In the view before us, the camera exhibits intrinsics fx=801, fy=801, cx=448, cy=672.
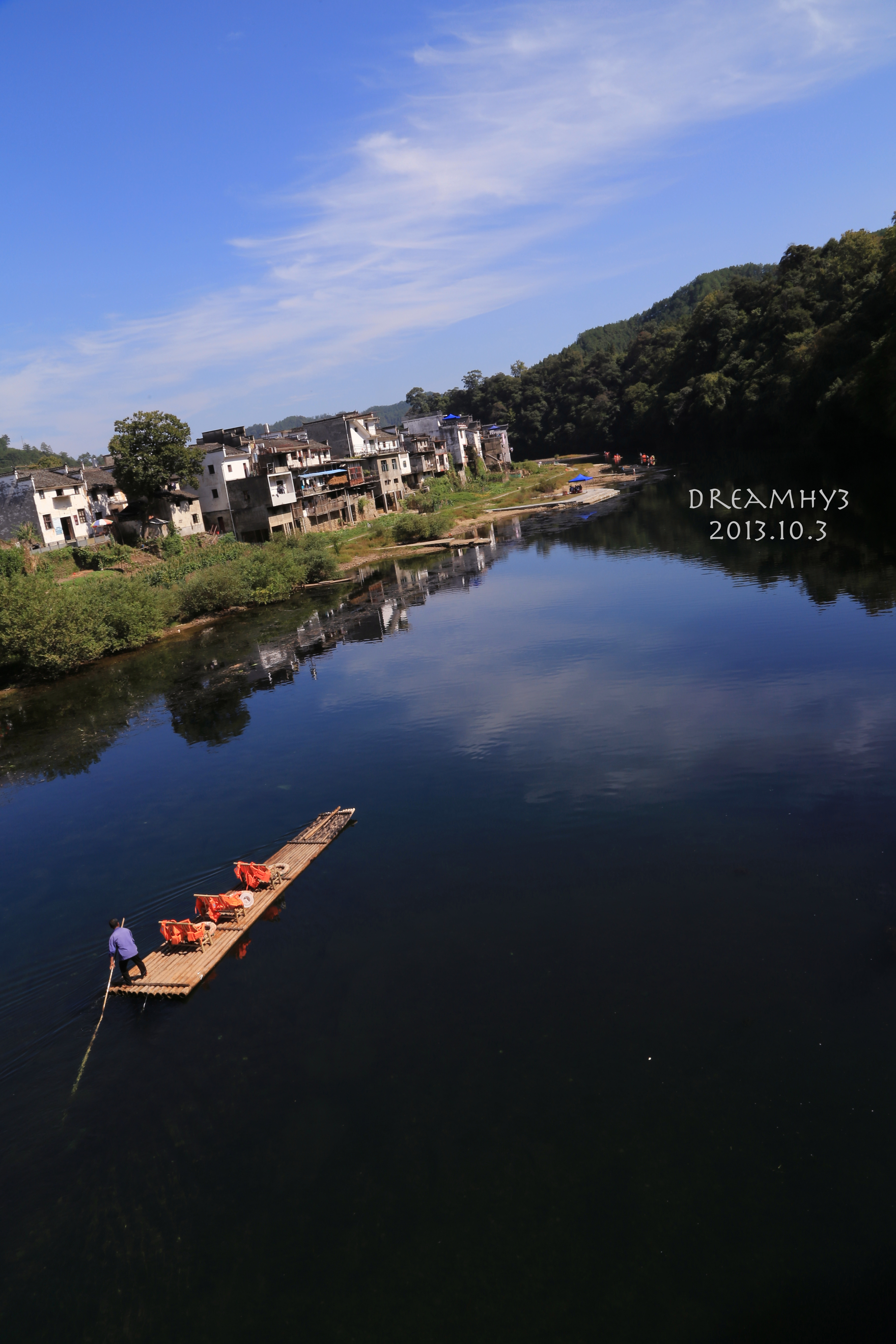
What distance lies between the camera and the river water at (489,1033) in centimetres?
1211

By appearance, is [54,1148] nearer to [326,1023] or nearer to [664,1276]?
[326,1023]

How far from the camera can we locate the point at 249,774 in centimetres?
3131

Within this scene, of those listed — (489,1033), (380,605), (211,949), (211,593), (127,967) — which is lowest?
(489,1033)

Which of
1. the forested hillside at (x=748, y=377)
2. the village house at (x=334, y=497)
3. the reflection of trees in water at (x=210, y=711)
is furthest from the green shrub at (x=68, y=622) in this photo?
the forested hillside at (x=748, y=377)

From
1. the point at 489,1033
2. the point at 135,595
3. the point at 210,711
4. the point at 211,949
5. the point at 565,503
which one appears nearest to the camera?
the point at 489,1033

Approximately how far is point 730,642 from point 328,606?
35.5 m

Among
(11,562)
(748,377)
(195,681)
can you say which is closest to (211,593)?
(11,562)

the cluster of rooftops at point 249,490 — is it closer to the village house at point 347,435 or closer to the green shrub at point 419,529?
the village house at point 347,435

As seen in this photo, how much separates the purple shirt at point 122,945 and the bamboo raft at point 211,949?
689 mm

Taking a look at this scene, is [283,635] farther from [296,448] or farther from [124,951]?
[296,448]

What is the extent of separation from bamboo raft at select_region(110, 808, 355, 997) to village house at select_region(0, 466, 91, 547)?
59.1 metres

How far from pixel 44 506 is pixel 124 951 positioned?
6405cm

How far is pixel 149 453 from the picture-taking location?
2908 inches

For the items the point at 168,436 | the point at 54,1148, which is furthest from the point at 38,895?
the point at 168,436
